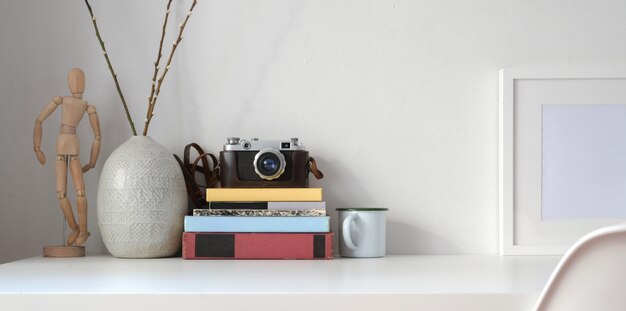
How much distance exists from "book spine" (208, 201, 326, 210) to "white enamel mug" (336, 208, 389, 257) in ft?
0.22

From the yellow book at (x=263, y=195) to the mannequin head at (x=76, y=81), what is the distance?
32 centimetres

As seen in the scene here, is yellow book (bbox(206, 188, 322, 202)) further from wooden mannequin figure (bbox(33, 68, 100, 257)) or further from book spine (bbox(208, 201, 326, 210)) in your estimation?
wooden mannequin figure (bbox(33, 68, 100, 257))

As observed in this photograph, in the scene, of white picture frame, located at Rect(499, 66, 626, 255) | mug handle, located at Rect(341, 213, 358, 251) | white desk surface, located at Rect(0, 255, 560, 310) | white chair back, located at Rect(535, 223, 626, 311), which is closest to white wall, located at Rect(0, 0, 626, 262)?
white picture frame, located at Rect(499, 66, 626, 255)

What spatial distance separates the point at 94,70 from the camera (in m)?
1.63

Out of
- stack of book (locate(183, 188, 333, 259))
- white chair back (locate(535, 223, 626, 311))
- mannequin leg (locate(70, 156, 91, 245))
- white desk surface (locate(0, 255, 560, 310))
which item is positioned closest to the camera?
white chair back (locate(535, 223, 626, 311))

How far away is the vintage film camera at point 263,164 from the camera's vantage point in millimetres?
1483

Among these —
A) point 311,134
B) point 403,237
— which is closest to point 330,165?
point 311,134

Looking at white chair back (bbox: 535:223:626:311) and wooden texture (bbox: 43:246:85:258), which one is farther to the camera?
wooden texture (bbox: 43:246:85:258)

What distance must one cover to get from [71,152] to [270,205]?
38 cm

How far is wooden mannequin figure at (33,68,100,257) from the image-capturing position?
1.51 metres

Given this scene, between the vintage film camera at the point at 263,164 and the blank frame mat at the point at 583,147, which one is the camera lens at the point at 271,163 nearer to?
the vintage film camera at the point at 263,164

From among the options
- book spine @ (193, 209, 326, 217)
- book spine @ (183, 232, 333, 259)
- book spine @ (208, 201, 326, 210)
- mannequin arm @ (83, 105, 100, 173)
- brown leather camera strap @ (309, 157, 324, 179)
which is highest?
mannequin arm @ (83, 105, 100, 173)

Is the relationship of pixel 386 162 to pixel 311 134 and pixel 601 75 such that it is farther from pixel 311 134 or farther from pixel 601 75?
pixel 601 75

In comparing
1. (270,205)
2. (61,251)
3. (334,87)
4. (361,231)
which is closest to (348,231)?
(361,231)
